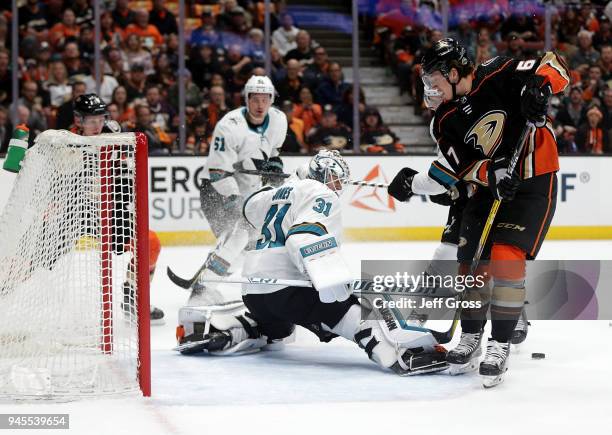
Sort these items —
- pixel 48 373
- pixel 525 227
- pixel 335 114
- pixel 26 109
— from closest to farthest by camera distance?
pixel 48 373
pixel 525 227
pixel 26 109
pixel 335 114

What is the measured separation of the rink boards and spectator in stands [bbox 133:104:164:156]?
0.48 feet

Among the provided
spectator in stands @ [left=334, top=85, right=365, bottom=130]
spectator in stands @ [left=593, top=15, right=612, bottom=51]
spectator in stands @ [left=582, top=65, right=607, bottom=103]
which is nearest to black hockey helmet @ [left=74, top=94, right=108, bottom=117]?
spectator in stands @ [left=334, top=85, right=365, bottom=130]

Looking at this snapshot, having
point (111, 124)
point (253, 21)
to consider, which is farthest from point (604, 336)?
point (253, 21)

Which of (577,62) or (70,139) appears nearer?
(70,139)

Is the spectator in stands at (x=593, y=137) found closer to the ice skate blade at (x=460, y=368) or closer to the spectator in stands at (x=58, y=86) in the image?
the spectator in stands at (x=58, y=86)

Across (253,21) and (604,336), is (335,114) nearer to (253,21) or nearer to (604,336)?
(253,21)

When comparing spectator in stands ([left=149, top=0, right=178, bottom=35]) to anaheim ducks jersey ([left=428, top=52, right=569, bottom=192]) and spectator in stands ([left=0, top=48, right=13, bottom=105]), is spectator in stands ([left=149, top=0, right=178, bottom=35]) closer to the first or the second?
spectator in stands ([left=0, top=48, right=13, bottom=105])

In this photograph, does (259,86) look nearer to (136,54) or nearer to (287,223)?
(287,223)

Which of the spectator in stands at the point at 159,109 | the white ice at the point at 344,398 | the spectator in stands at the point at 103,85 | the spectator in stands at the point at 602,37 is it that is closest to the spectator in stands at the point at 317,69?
the spectator in stands at the point at 159,109

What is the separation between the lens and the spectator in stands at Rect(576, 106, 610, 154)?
8.60m

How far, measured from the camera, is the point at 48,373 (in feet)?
10.6

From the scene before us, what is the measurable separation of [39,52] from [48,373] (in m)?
5.48

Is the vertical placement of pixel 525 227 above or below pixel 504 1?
below

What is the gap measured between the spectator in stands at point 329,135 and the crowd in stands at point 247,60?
0.01 meters
